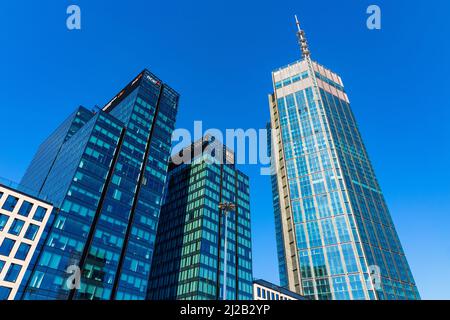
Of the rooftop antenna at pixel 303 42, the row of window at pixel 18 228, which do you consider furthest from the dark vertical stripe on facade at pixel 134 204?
the rooftop antenna at pixel 303 42

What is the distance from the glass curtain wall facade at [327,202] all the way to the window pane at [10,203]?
92.1 m

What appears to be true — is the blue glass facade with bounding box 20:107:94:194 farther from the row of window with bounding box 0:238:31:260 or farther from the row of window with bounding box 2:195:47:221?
the row of window with bounding box 0:238:31:260

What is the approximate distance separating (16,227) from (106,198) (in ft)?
66.3

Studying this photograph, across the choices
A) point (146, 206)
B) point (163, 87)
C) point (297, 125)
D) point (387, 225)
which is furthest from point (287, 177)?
point (146, 206)

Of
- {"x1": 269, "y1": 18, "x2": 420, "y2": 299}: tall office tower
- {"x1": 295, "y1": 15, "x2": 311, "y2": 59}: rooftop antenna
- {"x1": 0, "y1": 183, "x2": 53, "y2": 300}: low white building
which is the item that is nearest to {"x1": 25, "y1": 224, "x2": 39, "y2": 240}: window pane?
{"x1": 0, "y1": 183, "x2": 53, "y2": 300}: low white building

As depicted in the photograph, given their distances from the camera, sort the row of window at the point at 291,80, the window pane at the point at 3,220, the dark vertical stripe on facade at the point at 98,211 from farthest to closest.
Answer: the row of window at the point at 291,80 < the dark vertical stripe on facade at the point at 98,211 < the window pane at the point at 3,220

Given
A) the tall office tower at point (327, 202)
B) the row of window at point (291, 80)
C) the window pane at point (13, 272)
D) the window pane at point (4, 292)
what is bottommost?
the window pane at point (4, 292)

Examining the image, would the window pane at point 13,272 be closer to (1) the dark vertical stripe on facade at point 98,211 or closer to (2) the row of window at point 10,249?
(2) the row of window at point 10,249

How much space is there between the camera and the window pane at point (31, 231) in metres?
60.5

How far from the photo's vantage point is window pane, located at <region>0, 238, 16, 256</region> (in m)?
56.2

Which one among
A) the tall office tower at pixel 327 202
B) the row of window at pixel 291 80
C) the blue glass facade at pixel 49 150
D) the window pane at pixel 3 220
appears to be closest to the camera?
the window pane at pixel 3 220

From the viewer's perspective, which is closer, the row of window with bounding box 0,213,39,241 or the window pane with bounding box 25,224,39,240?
the row of window with bounding box 0,213,39,241

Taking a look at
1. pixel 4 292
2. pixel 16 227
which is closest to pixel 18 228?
pixel 16 227
